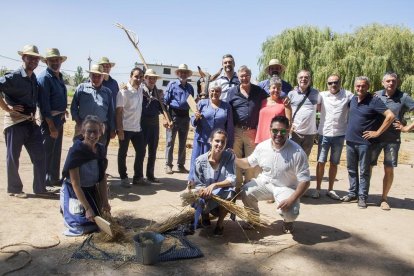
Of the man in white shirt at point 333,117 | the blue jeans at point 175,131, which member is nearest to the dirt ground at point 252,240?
the man in white shirt at point 333,117

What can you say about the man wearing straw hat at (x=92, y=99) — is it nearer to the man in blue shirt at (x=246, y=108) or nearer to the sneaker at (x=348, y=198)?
the man in blue shirt at (x=246, y=108)

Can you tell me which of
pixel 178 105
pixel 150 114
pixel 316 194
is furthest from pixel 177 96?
pixel 316 194

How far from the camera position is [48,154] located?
532cm

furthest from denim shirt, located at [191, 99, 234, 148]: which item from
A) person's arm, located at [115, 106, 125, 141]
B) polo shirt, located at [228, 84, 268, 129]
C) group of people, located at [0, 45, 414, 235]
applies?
person's arm, located at [115, 106, 125, 141]

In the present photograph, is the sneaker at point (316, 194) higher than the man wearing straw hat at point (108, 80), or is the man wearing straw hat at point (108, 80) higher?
the man wearing straw hat at point (108, 80)

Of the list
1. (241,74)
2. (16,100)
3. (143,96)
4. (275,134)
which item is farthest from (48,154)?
(275,134)

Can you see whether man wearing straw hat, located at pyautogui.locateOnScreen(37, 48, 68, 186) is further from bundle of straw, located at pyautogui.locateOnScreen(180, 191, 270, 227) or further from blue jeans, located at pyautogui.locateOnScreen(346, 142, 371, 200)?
blue jeans, located at pyautogui.locateOnScreen(346, 142, 371, 200)

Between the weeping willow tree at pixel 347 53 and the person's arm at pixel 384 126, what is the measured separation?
46.3ft

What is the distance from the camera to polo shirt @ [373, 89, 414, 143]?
16.9 ft

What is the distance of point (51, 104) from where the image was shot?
16.9ft

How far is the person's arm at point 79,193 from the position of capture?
11.9 ft

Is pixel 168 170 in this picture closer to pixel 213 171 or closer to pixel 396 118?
pixel 213 171

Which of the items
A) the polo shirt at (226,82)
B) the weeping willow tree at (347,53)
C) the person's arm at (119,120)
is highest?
the weeping willow tree at (347,53)

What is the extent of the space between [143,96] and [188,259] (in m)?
3.33
